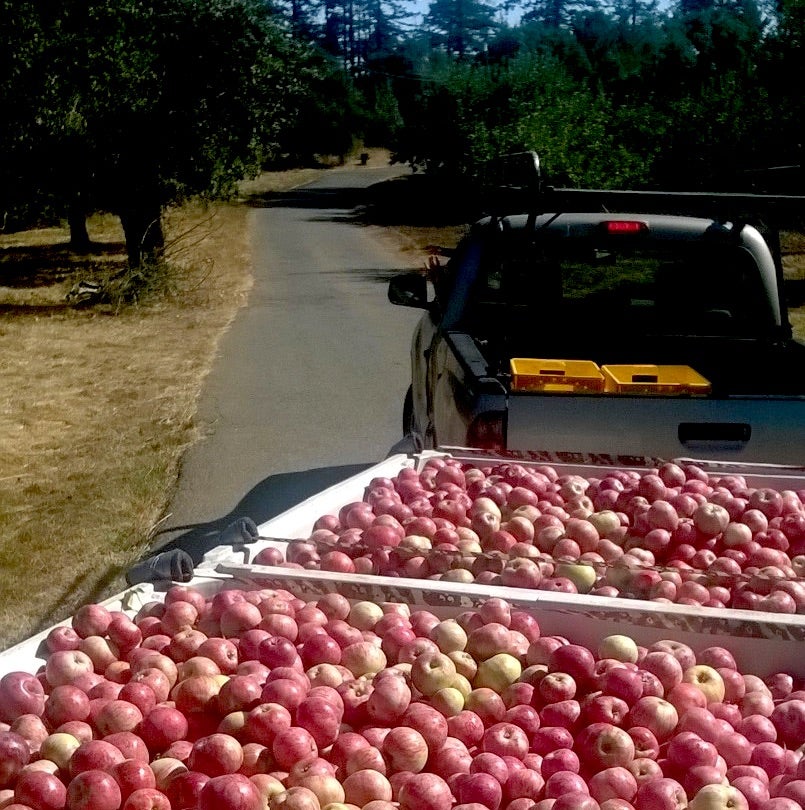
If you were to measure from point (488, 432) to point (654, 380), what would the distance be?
1054mm

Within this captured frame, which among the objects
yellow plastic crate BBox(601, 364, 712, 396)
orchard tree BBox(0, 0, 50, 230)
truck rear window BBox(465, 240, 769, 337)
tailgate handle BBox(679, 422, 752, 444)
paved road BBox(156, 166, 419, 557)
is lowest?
paved road BBox(156, 166, 419, 557)

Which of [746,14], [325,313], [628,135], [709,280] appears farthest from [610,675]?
[746,14]

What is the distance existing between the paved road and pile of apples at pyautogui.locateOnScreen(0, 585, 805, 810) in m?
3.77

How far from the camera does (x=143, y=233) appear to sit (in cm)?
2070

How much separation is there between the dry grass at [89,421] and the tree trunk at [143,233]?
1.87 ft

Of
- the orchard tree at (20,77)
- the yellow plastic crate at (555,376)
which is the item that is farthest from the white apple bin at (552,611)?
the orchard tree at (20,77)

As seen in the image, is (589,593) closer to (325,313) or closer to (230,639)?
(230,639)

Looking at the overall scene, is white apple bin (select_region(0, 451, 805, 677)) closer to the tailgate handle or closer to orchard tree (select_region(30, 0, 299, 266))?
the tailgate handle

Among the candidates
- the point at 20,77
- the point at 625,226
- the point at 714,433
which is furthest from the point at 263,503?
the point at 20,77

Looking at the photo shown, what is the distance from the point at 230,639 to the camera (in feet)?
9.50

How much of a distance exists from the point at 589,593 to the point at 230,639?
109 centimetres

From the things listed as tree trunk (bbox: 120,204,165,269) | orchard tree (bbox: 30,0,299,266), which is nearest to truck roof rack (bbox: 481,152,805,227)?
orchard tree (bbox: 30,0,299,266)

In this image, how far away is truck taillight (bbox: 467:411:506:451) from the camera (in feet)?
→ 15.1

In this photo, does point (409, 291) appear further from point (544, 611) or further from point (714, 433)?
point (544, 611)
